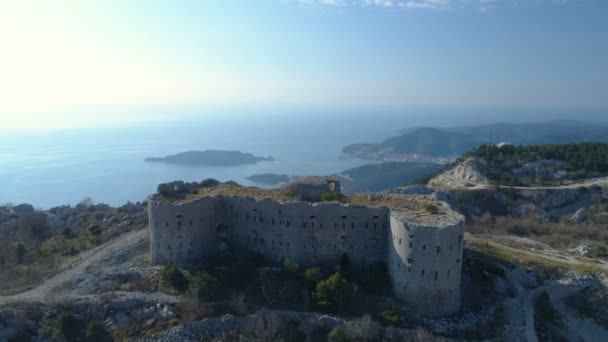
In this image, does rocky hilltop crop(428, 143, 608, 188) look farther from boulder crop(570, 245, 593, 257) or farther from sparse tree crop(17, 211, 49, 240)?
sparse tree crop(17, 211, 49, 240)

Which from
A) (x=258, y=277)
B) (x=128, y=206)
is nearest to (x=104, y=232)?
(x=128, y=206)

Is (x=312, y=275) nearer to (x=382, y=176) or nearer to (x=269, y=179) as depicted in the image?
(x=382, y=176)

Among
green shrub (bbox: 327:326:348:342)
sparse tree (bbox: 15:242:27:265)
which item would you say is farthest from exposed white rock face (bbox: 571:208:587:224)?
sparse tree (bbox: 15:242:27:265)

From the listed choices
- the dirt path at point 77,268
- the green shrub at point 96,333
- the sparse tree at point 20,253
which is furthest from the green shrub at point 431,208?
the sparse tree at point 20,253

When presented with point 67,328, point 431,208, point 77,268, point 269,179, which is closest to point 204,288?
point 67,328

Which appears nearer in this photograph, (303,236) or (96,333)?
(96,333)
